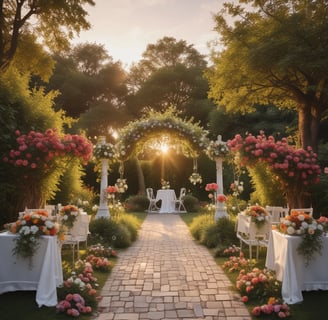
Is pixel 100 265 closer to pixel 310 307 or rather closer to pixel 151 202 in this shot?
pixel 310 307

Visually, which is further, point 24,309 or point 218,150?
point 218,150

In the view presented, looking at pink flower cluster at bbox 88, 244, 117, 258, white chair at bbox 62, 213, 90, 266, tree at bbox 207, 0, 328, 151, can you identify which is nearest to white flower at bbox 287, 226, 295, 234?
white chair at bbox 62, 213, 90, 266

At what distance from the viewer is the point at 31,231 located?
4.46 metres

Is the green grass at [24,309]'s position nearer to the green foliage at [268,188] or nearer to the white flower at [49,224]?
the white flower at [49,224]

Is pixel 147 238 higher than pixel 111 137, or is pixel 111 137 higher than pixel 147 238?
pixel 111 137

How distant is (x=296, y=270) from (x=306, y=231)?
0.52 meters

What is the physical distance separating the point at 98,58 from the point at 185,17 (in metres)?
21.3

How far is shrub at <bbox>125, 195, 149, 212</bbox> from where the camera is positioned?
1656 cm

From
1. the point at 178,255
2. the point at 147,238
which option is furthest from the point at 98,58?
the point at 178,255

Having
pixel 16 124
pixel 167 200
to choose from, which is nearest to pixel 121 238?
pixel 16 124

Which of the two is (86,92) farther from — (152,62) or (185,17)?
(185,17)

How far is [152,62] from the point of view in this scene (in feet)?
93.8

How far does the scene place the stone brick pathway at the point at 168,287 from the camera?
416 centimetres

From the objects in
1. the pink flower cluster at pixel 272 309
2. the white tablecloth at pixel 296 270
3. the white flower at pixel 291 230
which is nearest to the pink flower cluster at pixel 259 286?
the white tablecloth at pixel 296 270
